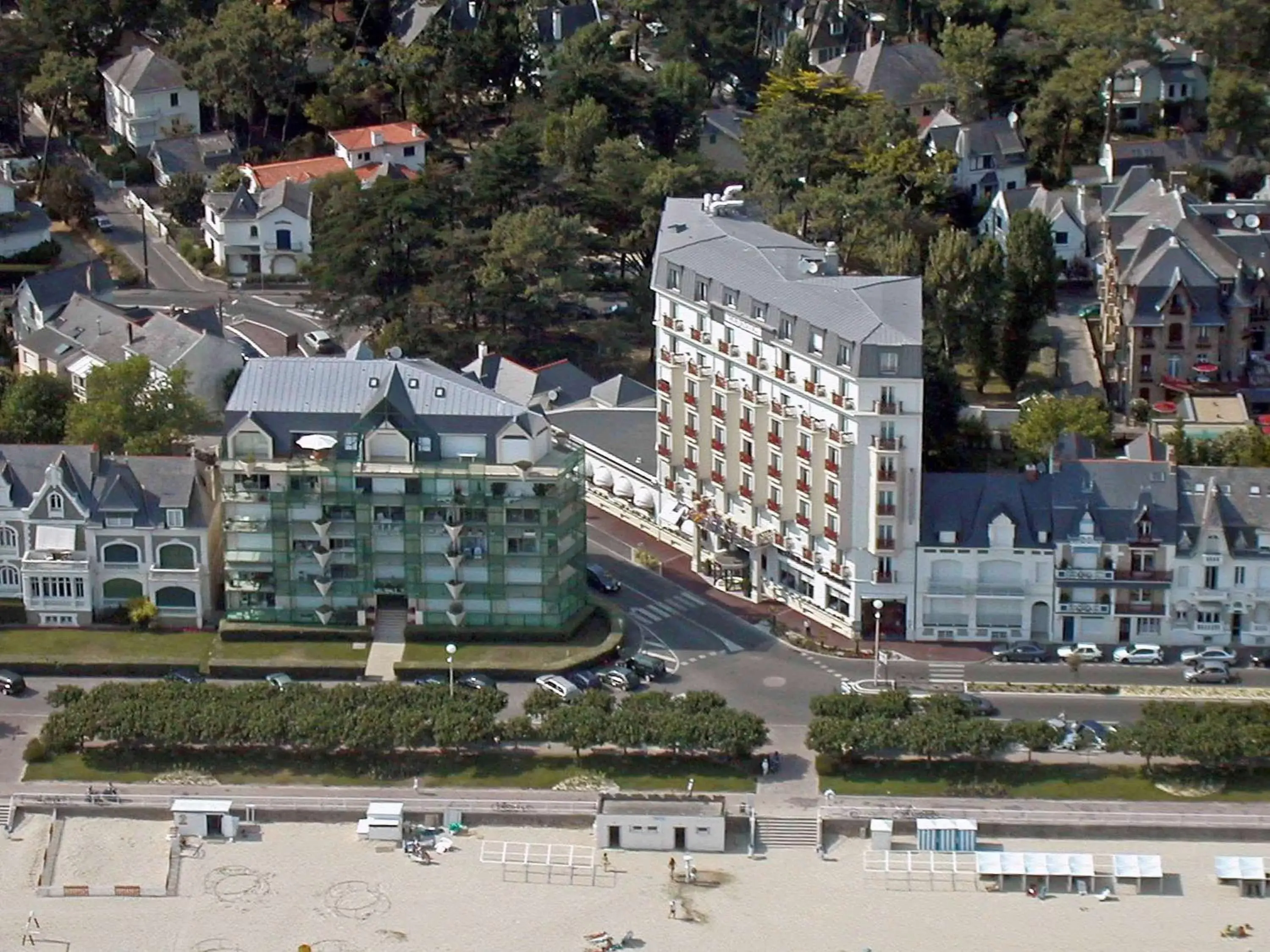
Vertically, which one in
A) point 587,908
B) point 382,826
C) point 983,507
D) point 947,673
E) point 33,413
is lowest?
point 587,908

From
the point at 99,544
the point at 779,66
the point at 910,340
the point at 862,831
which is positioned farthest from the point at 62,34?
the point at 862,831

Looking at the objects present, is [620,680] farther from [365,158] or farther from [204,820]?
[365,158]

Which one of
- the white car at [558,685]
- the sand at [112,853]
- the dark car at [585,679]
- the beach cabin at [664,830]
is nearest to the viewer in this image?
the sand at [112,853]

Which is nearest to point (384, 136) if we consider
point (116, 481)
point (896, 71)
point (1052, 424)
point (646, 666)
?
point (896, 71)

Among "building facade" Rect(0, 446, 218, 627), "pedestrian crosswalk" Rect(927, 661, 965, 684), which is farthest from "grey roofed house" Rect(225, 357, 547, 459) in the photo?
"pedestrian crosswalk" Rect(927, 661, 965, 684)

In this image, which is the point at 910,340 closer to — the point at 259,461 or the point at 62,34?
the point at 259,461

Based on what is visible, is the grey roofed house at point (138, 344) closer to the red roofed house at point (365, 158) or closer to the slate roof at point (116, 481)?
the slate roof at point (116, 481)

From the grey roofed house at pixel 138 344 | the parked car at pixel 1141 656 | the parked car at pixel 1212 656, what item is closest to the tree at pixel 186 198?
the grey roofed house at pixel 138 344
